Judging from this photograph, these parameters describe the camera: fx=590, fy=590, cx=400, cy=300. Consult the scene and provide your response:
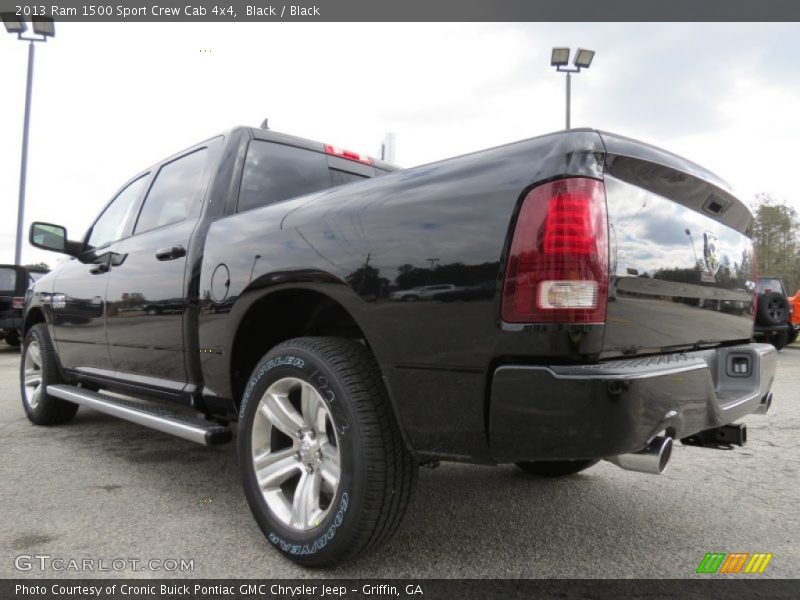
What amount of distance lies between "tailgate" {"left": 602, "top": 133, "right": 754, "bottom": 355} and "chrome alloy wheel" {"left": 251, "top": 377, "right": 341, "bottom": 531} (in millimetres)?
1080

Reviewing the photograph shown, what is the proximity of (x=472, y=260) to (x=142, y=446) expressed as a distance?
3299 mm

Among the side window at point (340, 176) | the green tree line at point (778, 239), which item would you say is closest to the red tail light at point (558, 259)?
the side window at point (340, 176)

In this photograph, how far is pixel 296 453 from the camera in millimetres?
2301

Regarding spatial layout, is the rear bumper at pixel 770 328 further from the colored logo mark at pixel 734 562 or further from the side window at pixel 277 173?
the side window at pixel 277 173

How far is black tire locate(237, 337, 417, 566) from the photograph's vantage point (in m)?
1.93

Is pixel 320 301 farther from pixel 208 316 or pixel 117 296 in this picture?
pixel 117 296

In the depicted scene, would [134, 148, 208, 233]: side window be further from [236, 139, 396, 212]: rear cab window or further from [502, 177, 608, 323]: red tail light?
[502, 177, 608, 323]: red tail light

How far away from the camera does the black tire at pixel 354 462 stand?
1933 millimetres

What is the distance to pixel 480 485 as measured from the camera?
3186 mm

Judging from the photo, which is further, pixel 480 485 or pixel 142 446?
pixel 142 446

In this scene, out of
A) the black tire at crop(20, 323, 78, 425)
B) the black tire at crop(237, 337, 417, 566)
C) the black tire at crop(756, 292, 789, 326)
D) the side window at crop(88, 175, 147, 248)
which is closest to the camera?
the black tire at crop(237, 337, 417, 566)

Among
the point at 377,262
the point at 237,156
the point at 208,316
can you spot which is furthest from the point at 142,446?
the point at 377,262

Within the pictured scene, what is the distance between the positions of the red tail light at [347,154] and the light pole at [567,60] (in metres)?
9.17

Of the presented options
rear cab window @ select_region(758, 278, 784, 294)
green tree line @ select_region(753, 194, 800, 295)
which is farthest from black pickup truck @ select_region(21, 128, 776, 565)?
green tree line @ select_region(753, 194, 800, 295)
